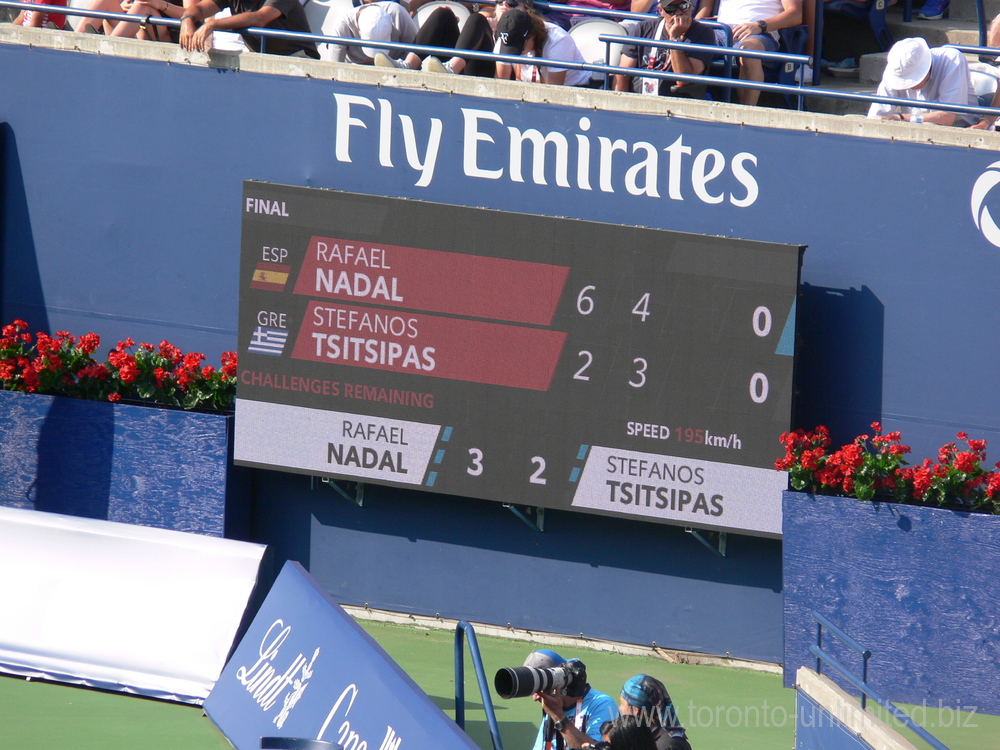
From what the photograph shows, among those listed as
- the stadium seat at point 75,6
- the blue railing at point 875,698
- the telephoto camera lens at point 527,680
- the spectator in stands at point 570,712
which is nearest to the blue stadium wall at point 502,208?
the stadium seat at point 75,6

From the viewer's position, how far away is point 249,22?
9.66 metres

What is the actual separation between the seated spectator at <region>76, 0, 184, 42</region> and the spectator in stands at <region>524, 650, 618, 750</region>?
6.56m

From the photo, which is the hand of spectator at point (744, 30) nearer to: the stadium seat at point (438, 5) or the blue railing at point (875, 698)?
the stadium seat at point (438, 5)

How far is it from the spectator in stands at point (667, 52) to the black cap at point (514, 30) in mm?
752

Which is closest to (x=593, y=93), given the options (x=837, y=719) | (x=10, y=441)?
(x=837, y=719)

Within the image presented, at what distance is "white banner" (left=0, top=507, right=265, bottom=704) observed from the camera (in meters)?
7.71

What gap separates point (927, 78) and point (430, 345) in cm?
382

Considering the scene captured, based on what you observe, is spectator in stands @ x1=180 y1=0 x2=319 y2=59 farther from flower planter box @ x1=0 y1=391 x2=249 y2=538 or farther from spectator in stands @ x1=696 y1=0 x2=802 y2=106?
spectator in stands @ x1=696 y1=0 x2=802 y2=106

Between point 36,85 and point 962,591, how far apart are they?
25.2 feet

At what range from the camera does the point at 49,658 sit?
7.98m

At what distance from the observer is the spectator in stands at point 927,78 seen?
8.38 m

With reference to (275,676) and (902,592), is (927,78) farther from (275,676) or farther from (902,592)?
(275,676)

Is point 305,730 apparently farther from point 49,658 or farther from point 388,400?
point 388,400

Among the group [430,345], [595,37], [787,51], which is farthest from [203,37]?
[787,51]
